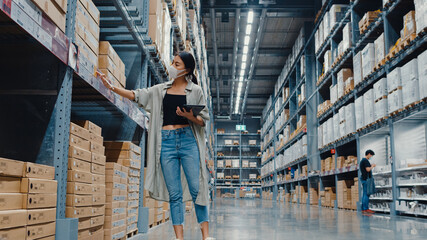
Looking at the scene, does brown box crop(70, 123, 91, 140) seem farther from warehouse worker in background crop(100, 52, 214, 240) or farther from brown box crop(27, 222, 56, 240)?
brown box crop(27, 222, 56, 240)

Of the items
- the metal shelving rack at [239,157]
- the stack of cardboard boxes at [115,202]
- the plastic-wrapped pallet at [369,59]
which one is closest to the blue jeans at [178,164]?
the stack of cardboard boxes at [115,202]

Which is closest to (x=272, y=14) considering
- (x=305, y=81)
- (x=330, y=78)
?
(x=305, y=81)

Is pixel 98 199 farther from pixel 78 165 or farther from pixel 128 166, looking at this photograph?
pixel 128 166

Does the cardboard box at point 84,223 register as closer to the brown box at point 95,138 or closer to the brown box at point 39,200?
the brown box at point 39,200

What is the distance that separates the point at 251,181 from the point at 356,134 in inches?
889

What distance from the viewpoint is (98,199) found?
323 cm

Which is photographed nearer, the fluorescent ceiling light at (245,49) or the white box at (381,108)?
the white box at (381,108)

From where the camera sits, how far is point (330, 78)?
42.2ft

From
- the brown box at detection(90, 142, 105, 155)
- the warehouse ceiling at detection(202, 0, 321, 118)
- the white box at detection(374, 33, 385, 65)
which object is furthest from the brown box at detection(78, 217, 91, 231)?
the warehouse ceiling at detection(202, 0, 321, 118)

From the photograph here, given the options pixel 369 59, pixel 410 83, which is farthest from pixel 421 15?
pixel 369 59

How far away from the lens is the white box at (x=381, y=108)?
8352 mm

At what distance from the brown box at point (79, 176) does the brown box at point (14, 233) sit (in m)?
0.66

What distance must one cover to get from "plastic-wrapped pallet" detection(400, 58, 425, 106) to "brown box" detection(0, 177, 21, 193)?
656 cm

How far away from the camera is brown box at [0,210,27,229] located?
1911 millimetres
